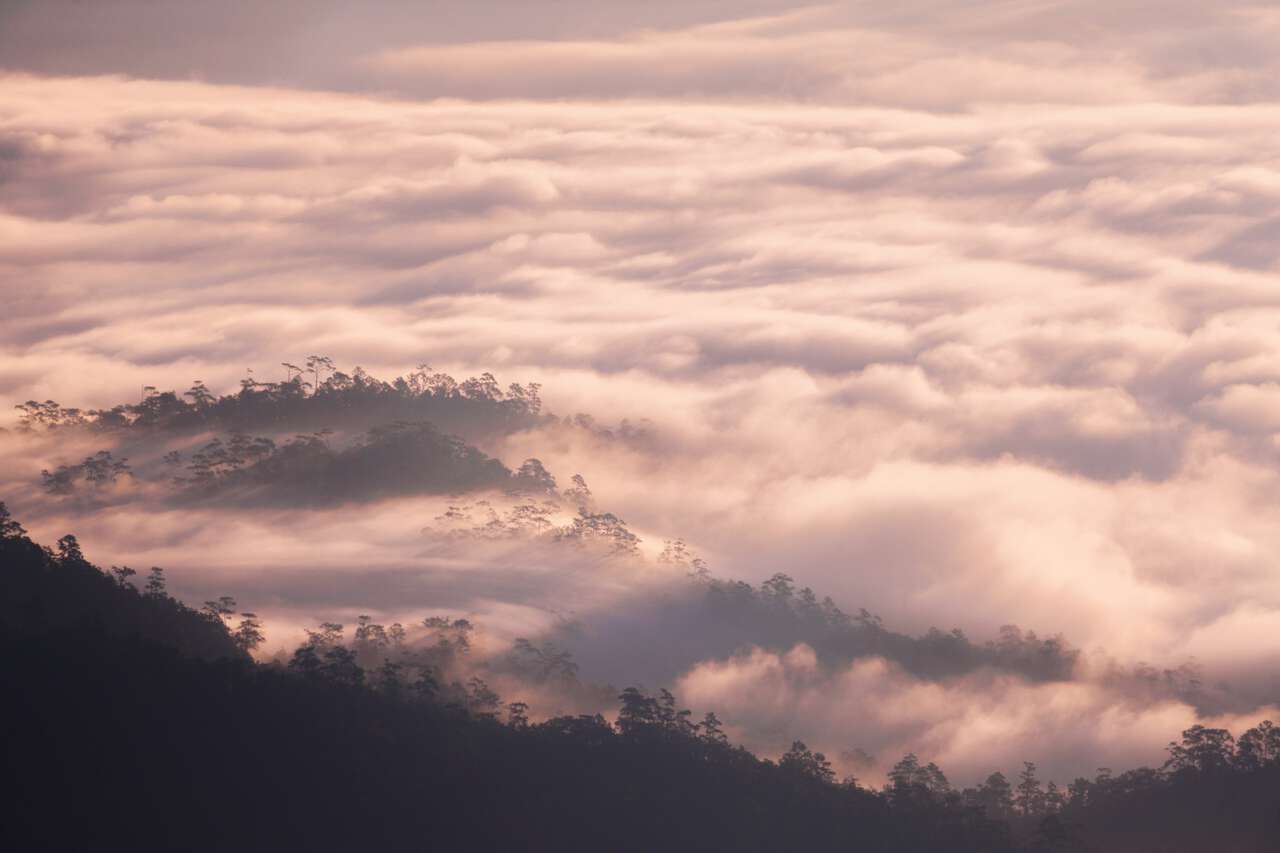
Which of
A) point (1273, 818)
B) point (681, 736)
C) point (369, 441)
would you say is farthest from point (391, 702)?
point (369, 441)

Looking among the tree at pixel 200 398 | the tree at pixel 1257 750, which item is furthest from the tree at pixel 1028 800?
the tree at pixel 200 398

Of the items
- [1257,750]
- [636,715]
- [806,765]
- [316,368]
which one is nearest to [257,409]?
[316,368]

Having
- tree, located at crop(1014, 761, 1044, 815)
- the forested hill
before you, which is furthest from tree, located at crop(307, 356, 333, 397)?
tree, located at crop(1014, 761, 1044, 815)

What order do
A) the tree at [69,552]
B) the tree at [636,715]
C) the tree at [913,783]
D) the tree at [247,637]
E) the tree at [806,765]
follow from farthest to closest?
1. the tree at [247,637]
2. the tree at [69,552]
3. the tree at [913,783]
4. the tree at [806,765]
5. the tree at [636,715]

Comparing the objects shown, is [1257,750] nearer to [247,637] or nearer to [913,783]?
[913,783]

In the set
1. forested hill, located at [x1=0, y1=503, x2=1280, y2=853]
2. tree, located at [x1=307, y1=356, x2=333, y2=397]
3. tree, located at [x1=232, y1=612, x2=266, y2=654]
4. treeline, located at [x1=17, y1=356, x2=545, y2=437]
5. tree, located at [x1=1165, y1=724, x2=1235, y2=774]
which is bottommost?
forested hill, located at [x1=0, y1=503, x2=1280, y2=853]

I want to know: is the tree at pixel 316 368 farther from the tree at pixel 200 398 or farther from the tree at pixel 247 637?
the tree at pixel 247 637

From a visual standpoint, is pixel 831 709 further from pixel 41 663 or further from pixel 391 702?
pixel 41 663

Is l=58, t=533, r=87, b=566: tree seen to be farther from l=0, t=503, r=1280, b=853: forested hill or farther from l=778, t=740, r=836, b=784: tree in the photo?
l=778, t=740, r=836, b=784: tree
